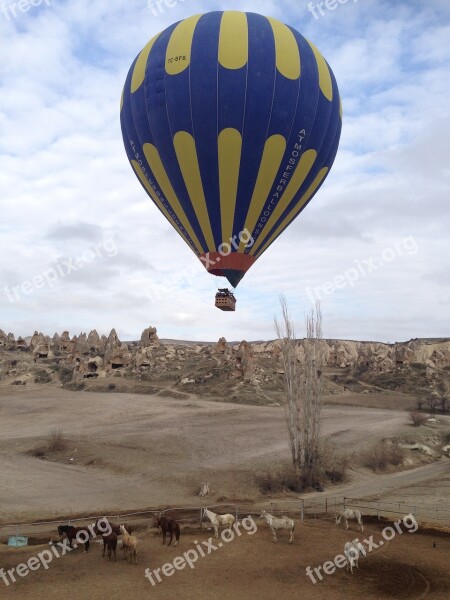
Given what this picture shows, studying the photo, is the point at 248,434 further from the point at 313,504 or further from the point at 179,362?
the point at 179,362

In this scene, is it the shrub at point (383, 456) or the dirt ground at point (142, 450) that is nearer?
the dirt ground at point (142, 450)

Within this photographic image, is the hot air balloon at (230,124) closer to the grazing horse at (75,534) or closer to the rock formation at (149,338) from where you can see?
the grazing horse at (75,534)

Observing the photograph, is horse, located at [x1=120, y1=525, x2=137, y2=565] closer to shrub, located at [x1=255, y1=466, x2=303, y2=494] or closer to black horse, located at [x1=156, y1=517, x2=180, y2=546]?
black horse, located at [x1=156, y1=517, x2=180, y2=546]

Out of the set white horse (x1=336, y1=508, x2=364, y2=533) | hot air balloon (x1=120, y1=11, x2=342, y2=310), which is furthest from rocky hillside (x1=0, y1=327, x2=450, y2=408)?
white horse (x1=336, y1=508, x2=364, y2=533)

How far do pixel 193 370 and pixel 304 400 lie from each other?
1972 inches

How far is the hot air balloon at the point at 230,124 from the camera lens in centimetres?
2027

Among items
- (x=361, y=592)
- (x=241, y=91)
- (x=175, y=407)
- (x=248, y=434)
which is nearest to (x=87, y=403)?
(x=175, y=407)

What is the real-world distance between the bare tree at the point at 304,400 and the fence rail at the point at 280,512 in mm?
3484

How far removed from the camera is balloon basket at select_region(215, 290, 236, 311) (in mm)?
23172

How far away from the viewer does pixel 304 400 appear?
89.1ft

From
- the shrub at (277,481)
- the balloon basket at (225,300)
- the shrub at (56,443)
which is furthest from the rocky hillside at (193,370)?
the balloon basket at (225,300)

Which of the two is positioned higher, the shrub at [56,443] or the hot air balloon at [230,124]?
the hot air balloon at [230,124]

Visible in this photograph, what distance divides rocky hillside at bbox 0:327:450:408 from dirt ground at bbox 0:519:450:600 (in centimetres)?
4333

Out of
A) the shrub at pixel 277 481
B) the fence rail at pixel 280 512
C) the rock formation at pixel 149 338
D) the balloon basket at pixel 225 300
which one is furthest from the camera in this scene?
the rock formation at pixel 149 338
